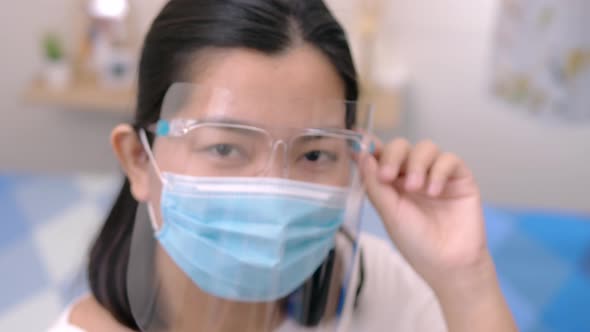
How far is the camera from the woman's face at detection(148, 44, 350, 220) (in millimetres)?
786

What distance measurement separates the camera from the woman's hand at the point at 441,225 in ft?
2.98

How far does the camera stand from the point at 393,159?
3.05ft

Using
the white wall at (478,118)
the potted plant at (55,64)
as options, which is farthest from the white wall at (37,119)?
the white wall at (478,118)

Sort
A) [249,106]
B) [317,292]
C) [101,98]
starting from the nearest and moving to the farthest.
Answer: [249,106], [317,292], [101,98]

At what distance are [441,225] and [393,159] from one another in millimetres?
133

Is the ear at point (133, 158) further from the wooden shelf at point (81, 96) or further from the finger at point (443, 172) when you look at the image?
the wooden shelf at point (81, 96)

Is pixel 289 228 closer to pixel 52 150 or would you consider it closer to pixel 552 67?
pixel 552 67

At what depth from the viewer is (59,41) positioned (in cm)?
233

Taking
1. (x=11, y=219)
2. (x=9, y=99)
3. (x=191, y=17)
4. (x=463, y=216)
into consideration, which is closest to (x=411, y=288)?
(x=463, y=216)

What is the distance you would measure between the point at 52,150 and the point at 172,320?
193 cm

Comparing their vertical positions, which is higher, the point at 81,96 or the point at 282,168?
the point at 282,168

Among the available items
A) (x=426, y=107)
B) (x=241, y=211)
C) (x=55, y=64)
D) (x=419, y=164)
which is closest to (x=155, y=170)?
(x=241, y=211)

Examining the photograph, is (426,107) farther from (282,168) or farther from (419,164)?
(282,168)

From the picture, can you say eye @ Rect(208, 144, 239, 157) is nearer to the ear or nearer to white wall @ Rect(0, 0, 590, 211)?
the ear
